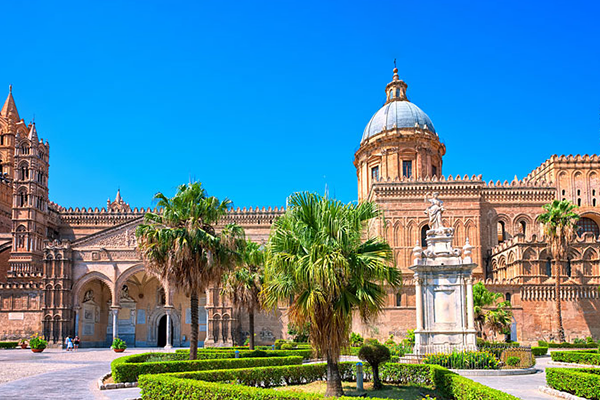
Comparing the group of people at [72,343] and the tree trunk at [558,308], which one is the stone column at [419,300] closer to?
the tree trunk at [558,308]

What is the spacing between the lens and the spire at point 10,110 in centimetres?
6742

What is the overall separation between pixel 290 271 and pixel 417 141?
132 ft

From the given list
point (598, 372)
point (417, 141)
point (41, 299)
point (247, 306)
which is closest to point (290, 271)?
point (598, 372)

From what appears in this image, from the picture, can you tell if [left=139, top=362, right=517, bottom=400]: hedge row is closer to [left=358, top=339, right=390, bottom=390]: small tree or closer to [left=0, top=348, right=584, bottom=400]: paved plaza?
[left=358, top=339, right=390, bottom=390]: small tree

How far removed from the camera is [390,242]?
1841 inches

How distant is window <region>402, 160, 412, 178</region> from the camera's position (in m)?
51.8

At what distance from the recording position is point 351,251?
14.0 meters

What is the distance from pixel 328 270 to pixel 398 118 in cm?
4199

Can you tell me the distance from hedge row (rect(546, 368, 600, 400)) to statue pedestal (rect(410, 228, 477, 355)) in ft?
16.3

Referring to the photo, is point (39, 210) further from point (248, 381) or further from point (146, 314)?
point (248, 381)

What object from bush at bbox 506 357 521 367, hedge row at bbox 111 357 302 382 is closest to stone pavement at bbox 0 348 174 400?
hedge row at bbox 111 357 302 382

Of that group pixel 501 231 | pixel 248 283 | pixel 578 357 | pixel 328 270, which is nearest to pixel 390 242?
pixel 501 231

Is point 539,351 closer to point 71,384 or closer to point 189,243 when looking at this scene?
point 189,243

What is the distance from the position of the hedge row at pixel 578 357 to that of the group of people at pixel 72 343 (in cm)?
3095
